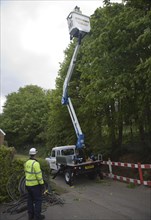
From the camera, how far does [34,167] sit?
22.0 ft

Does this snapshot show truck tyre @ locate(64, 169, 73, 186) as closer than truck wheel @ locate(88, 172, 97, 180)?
Yes

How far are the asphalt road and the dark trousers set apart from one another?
463 mm

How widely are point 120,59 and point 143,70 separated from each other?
1251 millimetres

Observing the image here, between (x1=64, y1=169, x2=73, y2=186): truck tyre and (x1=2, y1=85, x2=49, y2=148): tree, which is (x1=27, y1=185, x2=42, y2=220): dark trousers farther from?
(x1=2, y1=85, x2=49, y2=148): tree

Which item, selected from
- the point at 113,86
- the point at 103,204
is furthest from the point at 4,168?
the point at 113,86

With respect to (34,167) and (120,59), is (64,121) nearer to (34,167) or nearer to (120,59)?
(120,59)

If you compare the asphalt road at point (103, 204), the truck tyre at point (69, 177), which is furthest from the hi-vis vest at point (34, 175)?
the truck tyre at point (69, 177)

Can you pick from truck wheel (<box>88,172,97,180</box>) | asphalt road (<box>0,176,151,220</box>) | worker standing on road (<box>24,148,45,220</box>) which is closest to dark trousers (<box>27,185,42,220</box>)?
worker standing on road (<box>24,148,45,220</box>)

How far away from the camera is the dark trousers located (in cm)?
651

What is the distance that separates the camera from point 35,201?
6.62 metres

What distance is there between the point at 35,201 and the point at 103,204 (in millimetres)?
2528

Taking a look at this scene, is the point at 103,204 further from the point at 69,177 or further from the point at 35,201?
the point at 69,177

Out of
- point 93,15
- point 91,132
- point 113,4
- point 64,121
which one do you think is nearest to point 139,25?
point 113,4

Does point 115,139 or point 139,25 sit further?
point 115,139
